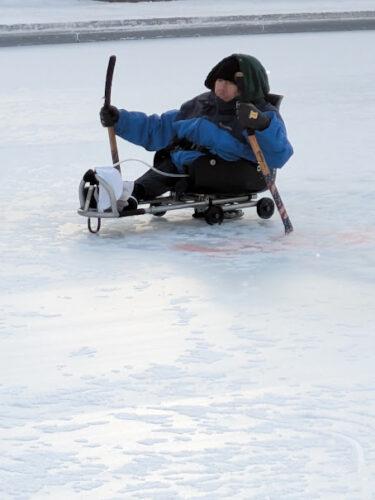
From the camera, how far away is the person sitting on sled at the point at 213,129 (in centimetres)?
501

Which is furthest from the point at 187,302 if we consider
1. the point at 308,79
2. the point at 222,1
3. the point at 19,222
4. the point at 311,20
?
the point at 222,1

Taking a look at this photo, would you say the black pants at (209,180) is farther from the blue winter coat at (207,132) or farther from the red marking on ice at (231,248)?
the red marking on ice at (231,248)

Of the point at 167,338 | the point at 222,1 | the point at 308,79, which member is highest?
the point at 167,338

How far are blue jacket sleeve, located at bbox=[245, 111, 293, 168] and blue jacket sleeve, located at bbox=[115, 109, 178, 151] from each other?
42cm

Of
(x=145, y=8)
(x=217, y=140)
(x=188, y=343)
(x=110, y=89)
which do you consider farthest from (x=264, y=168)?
(x=145, y=8)

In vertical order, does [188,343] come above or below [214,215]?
above

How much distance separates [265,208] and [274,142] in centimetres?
Answer: 36

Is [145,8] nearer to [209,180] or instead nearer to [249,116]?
[209,180]

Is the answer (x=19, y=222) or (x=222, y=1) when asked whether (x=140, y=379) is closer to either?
(x=19, y=222)

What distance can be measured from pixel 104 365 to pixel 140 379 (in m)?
0.15

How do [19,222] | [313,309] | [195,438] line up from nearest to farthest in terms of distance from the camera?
1. [195,438]
2. [313,309]
3. [19,222]

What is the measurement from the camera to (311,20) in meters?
15.9

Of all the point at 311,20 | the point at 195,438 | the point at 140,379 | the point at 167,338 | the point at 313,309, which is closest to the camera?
the point at 195,438

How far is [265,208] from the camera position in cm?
528
